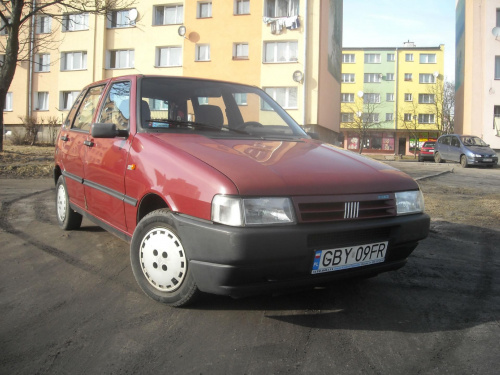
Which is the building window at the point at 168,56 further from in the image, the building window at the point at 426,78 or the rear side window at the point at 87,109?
the building window at the point at 426,78

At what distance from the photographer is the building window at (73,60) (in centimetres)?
2989

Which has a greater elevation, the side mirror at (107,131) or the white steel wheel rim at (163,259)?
the side mirror at (107,131)

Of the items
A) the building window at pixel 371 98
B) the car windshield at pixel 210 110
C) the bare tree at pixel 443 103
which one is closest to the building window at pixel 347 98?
the building window at pixel 371 98

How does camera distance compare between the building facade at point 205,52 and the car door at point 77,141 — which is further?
the building facade at point 205,52

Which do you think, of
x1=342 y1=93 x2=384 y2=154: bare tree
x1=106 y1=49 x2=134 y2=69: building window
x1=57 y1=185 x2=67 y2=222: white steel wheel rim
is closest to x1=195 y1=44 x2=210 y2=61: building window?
x1=106 y1=49 x2=134 y2=69: building window

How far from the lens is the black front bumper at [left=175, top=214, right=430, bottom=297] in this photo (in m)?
2.35

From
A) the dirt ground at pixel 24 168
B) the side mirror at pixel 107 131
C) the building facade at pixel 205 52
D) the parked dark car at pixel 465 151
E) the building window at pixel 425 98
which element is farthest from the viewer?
the building window at pixel 425 98

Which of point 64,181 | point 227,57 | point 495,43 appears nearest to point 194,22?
point 227,57

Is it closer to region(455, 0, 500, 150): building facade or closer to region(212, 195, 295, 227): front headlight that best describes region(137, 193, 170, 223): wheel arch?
region(212, 195, 295, 227): front headlight

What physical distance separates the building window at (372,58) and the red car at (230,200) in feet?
197

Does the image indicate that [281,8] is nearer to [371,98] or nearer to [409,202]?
[409,202]

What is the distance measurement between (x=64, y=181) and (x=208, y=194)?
9.99 feet

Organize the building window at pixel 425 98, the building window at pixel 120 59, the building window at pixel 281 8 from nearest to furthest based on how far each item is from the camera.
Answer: the building window at pixel 281 8 → the building window at pixel 120 59 → the building window at pixel 425 98

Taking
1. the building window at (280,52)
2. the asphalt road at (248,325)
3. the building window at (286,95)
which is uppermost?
the building window at (280,52)
